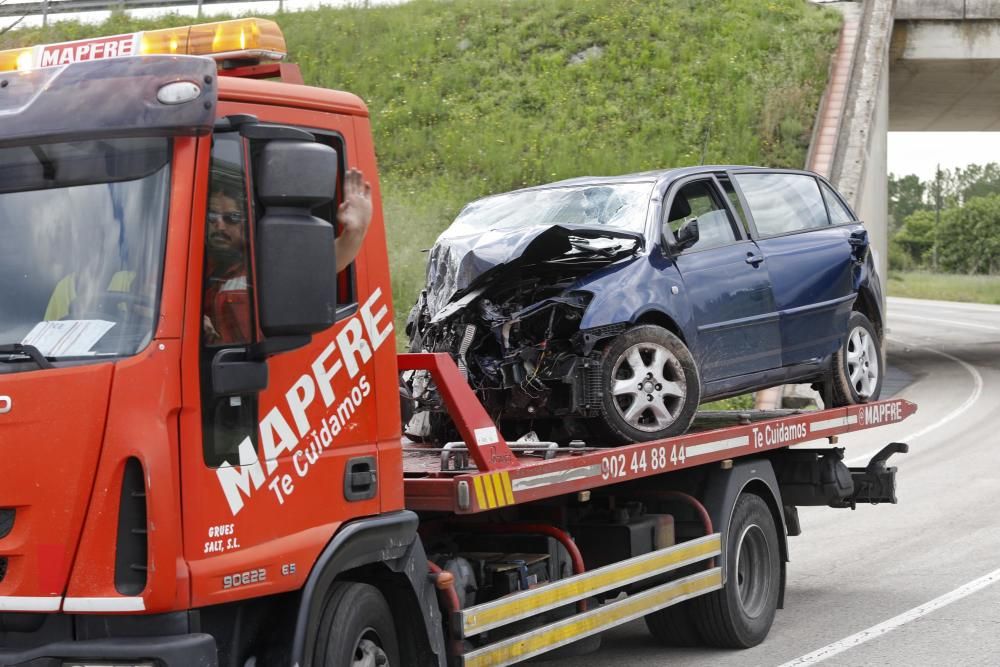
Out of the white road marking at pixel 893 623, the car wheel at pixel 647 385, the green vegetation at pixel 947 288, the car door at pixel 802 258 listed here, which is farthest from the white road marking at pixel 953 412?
the green vegetation at pixel 947 288

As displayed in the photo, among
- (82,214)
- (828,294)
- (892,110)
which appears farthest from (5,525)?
(892,110)

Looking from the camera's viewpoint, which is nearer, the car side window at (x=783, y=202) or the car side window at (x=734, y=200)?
the car side window at (x=734, y=200)

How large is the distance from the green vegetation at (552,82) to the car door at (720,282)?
48.8ft

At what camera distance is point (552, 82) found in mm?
30562

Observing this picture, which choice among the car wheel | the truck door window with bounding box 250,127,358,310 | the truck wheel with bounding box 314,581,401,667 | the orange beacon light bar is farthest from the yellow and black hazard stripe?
the orange beacon light bar

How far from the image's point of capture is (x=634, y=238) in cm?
780

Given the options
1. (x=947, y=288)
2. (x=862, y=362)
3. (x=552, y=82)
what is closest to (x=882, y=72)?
(x=552, y=82)

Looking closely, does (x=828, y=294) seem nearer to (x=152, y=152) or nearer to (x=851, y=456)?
(x=152, y=152)

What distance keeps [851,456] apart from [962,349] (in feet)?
55.7

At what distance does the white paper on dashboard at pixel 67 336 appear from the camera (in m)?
4.38

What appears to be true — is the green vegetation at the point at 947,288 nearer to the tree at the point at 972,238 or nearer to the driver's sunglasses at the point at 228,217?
the tree at the point at 972,238

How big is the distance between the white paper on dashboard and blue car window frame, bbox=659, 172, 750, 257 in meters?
4.26

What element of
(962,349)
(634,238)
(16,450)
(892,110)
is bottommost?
(962,349)

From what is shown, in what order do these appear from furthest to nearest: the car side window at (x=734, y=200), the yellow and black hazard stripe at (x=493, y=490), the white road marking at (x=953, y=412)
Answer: the white road marking at (x=953, y=412)
the car side window at (x=734, y=200)
the yellow and black hazard stripe at (x=493, y=490)
